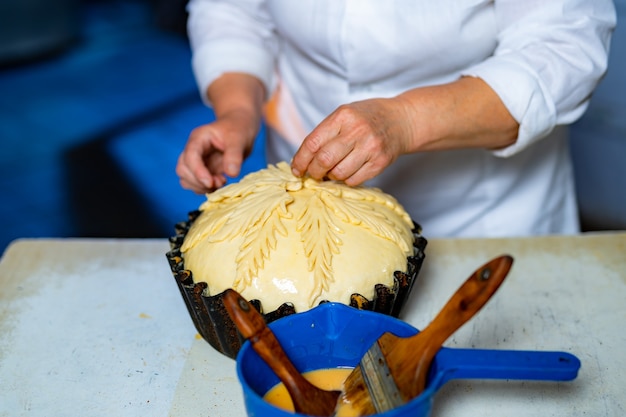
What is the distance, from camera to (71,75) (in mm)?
5340

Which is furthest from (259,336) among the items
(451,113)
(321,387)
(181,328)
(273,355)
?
(451,113)

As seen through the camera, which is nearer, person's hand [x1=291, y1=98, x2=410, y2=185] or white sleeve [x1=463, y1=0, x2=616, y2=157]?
person's hand [x1=291, y1=98, x2=410, y2=185]

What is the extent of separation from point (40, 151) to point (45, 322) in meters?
3.27

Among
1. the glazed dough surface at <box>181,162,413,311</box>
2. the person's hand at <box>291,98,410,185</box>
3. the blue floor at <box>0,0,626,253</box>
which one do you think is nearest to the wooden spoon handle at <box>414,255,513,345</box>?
the glazed dough surface at <box>181,162,413,311</box>

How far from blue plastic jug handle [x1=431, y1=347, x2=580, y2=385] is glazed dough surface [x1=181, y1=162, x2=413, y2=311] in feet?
0.90

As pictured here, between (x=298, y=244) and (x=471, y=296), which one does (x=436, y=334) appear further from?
(x=298, y=244)

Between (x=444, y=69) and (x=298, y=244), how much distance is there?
2.00 feet

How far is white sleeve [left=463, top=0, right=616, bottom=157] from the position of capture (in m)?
1.34

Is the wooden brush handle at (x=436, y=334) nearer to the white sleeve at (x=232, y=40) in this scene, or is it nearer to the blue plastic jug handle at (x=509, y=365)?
the blue plastic jug handle at (x=509, y=365)

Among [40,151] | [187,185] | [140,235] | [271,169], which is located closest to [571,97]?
[271,169]

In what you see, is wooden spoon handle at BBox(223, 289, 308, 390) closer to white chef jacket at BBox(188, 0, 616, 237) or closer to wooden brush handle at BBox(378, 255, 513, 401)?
wooden brush handle at BBox(378, 255, 513, 401)

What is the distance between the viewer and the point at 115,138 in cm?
452

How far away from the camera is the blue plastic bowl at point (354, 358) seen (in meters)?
0.94

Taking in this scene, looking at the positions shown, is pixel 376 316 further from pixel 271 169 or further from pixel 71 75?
pixel 71 75
